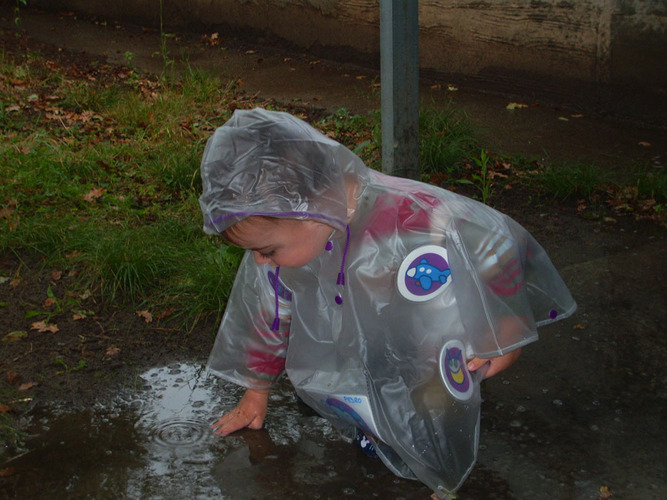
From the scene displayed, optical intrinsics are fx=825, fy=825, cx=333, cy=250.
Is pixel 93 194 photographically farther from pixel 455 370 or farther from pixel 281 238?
pixel 455 370

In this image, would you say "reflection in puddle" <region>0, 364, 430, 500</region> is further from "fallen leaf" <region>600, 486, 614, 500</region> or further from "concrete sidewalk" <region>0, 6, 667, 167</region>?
"concrete sidewalk" <region>0, 6, 667, 167</region>

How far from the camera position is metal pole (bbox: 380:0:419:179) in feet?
13.2

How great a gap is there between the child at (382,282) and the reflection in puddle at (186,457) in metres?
0.18

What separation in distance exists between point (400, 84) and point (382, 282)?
1.91 meters

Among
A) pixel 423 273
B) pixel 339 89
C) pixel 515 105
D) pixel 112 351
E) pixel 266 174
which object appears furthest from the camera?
pixel 339 89

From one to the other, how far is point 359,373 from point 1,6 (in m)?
9.03

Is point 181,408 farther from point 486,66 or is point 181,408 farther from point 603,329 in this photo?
point 486,66

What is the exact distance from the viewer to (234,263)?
152 inches

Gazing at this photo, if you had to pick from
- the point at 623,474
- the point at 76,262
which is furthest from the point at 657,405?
the point at 76,262

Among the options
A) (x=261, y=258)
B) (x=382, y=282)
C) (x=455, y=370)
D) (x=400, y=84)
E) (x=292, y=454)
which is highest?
(x=400, y=84)

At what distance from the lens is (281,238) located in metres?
2.32

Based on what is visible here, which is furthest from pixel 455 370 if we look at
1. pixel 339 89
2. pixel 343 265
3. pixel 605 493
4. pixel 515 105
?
pixel 339 89

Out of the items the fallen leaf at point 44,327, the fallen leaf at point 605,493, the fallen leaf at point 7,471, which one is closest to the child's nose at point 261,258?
the fallen leaf at point 7,471

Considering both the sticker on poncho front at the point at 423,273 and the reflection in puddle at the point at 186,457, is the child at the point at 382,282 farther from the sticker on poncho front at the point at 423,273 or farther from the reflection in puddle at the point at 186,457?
the reflection in puddle at the point at 186,457
